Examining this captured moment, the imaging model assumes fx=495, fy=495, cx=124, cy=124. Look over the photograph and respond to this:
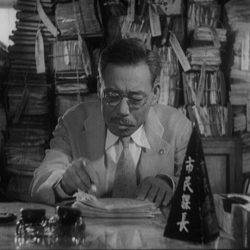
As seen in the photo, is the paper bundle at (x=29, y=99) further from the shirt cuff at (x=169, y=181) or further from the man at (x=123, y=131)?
the shirt cuff at (x=169, y=181)

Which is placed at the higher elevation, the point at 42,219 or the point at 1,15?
the point at 1,15

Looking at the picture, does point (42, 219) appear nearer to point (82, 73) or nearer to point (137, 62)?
point (137, 62)

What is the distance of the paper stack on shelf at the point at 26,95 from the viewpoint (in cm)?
506

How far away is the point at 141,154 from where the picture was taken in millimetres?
3170

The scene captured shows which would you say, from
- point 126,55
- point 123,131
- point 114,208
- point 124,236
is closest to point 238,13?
point 126,55

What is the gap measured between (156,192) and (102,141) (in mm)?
789

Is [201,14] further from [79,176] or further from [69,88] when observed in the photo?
[79,176]

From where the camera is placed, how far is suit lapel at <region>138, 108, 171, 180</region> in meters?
3.13

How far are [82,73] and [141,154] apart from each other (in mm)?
2065

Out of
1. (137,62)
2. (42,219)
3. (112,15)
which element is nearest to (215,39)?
(112,15)

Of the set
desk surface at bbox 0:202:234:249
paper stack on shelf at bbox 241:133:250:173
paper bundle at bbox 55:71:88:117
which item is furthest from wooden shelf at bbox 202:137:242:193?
desk surface at bbox 0:202:234:249

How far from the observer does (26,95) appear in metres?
5.11

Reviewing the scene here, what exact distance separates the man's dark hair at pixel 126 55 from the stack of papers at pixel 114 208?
1.03m

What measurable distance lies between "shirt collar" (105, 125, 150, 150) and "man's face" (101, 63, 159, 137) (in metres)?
0.07
